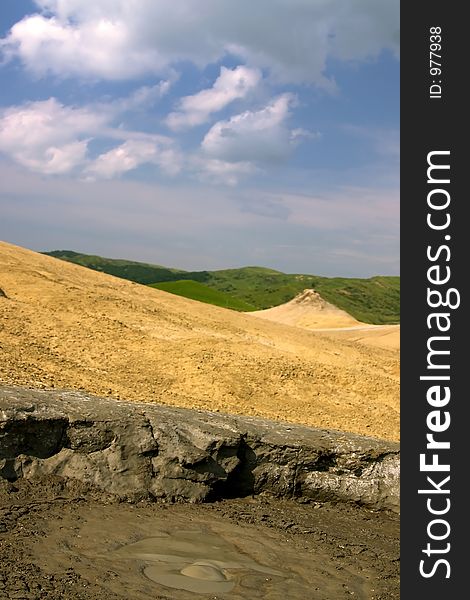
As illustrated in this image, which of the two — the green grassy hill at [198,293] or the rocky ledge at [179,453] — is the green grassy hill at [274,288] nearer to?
the green grassy hill at [198,293]

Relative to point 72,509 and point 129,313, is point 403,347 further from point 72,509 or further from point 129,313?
point 129,313

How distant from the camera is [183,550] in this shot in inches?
223

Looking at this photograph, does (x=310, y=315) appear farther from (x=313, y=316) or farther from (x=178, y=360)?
(x=178, y=360)

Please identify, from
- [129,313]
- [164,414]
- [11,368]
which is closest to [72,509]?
[164,414]

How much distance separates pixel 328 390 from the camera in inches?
605

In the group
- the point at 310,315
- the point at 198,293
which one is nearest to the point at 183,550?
the point at 310,315

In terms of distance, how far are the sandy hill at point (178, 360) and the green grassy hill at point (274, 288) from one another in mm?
39736

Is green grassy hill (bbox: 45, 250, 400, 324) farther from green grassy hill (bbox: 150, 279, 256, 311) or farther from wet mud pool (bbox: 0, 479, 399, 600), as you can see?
wet mud pool (bbox: 0, 479, 399, 600)

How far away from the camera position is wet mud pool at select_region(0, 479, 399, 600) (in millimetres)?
4809

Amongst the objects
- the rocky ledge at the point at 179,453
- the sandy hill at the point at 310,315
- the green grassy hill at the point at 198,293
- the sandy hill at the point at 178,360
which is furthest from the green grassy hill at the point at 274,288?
the rocky ledge at the point at 179,453

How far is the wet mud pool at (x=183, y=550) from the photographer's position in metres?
4.81

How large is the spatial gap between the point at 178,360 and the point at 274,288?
128 m

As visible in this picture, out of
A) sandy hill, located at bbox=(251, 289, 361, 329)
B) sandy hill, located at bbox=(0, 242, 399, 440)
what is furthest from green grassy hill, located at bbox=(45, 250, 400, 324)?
sandy hill, located at bbox=(0, 242, 399, 440)

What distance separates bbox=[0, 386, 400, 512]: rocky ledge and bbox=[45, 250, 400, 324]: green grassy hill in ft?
166
